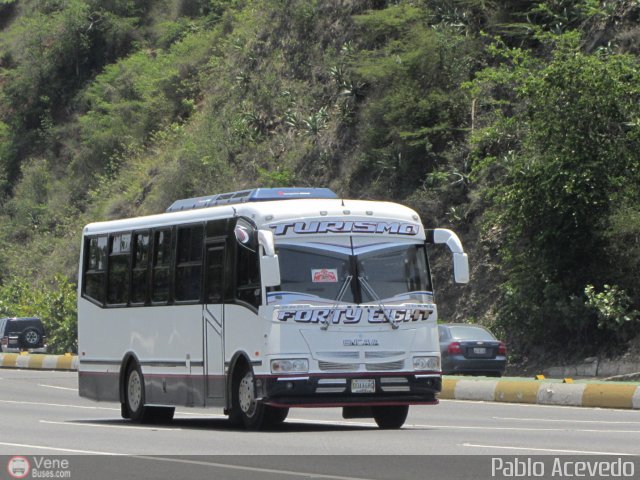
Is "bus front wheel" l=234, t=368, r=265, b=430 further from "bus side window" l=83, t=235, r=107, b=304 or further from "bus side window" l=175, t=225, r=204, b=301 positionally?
"bus side window" l=83, t=235, r=107, b=304

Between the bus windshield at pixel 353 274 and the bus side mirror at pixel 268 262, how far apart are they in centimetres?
38

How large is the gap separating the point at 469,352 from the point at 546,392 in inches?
264

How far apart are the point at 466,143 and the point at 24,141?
41327mm

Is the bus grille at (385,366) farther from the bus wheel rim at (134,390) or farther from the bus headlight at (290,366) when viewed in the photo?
the bus wheel rim at (134,390)

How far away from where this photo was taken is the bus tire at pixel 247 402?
17.7 metres

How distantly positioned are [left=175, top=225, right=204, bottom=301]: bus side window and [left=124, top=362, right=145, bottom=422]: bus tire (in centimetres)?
169

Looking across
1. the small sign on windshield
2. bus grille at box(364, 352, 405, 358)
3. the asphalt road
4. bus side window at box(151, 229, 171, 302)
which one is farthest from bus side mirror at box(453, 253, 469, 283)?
bus side window at box(151, 229, 171, 302)

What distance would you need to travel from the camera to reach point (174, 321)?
2000 cm

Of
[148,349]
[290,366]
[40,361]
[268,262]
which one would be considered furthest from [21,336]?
[268,262]

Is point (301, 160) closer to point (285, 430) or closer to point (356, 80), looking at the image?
point (356, 80)

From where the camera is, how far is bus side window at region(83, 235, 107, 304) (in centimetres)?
2236

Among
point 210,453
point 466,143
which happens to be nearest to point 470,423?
point 210,453

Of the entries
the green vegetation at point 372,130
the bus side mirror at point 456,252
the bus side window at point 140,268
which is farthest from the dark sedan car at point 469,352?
the bus side mirror at point 456,252
